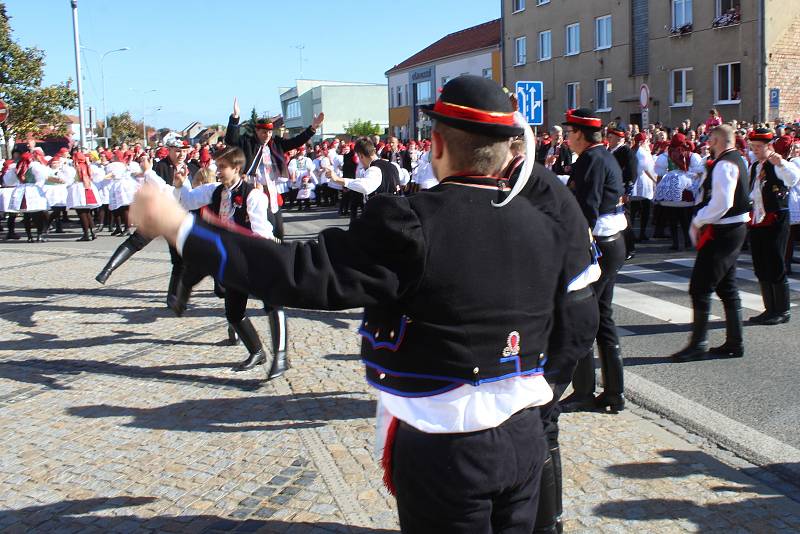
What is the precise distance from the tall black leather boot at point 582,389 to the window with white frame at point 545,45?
123 ft

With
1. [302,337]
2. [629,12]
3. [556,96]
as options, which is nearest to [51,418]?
[302,337]

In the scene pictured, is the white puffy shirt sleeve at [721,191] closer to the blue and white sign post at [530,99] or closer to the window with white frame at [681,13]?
the blue and white sign post at [530,99]

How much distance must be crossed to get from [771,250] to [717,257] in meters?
1.79

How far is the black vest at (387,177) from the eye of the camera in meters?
8.50

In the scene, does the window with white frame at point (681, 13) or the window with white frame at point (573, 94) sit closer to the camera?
the window with white frame at point (681, 13)

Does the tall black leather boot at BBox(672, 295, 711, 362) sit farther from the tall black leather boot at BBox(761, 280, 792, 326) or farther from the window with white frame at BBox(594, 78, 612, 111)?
the window with white frame at BBox(594, 78, 612, 111)

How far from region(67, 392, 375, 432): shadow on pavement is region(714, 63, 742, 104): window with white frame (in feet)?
90.3

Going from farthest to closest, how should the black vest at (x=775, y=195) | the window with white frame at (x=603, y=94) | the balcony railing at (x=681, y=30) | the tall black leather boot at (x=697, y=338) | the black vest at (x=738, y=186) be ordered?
the window with white frame at (x=603, y=94)
the balcony railing at (x=681, y=30)
the black vest at (x=775, y=195)
the tall black leather boot at (x=697, y=338)
the black vest at (x=738, y=186)

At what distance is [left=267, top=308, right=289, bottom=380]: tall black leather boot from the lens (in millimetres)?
6262

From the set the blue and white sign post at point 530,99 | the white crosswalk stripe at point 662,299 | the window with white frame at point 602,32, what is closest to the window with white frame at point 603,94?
the window with white frame at point 602,32

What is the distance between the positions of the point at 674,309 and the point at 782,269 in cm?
122

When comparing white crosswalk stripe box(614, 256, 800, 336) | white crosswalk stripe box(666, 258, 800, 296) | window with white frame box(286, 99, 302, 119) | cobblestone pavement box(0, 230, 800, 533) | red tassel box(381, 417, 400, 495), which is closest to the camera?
red tassel box(381, 417, 400, 495)

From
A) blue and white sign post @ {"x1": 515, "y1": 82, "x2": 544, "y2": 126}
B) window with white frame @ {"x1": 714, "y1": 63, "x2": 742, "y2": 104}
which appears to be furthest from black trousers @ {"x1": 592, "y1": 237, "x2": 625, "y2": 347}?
window with white frame @ {"x1": 714, "y1": 63, "x2": 742, "y2": 104}

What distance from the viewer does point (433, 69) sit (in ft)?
188
